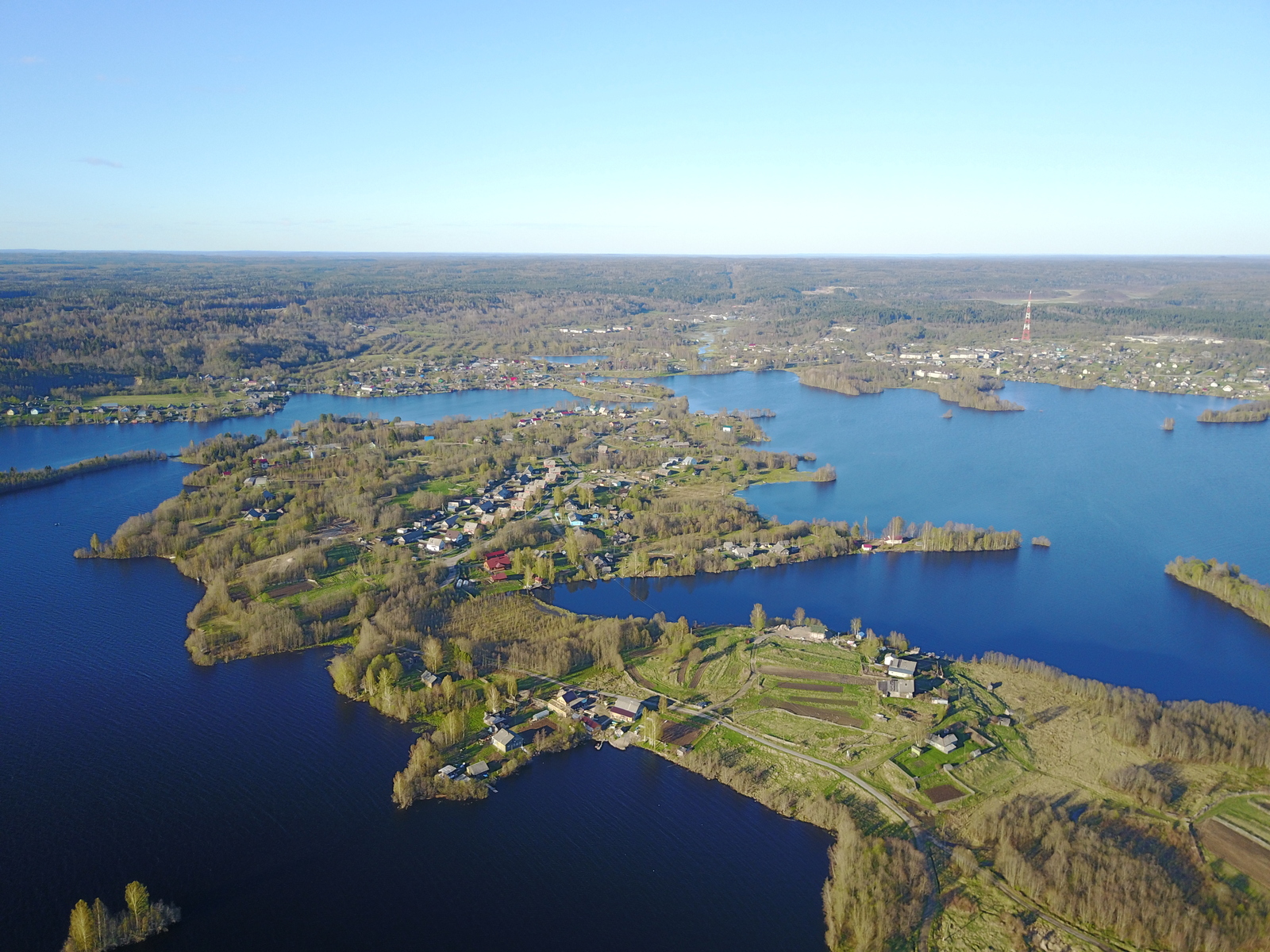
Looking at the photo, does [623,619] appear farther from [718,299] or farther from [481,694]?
[718,299]

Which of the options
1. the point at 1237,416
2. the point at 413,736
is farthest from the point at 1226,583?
the point at 1237,416

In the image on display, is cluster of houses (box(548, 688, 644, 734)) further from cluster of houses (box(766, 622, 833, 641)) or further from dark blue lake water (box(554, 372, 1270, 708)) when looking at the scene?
dark blue lake water (box(554, 372, 1270, 708))

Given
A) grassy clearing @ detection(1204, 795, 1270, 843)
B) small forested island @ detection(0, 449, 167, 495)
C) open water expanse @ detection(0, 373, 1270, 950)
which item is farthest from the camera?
small forested island @ detection(0, 449, 167, 495)

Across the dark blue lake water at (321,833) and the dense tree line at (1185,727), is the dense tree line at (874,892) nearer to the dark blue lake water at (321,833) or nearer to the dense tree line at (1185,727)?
the dark blue lake water at (321,833)

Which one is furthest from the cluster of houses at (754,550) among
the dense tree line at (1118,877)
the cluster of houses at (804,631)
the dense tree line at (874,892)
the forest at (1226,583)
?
the dense tree line at (874,892)

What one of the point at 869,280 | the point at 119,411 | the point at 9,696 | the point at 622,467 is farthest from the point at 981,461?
the point at 869,280

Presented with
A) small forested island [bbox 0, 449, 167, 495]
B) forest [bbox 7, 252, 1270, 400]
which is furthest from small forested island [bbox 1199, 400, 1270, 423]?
small forested island [bbox 0, 449, 167, 495]
